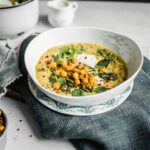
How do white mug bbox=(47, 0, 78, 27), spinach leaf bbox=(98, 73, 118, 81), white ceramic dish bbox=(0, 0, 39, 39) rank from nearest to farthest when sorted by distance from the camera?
spinach leaf bbox=(98, 73, 118, 81)
white ceramic dish bbox=(0, 0, 39, 39)
white mug bbox=(47, 0, 78, 27)

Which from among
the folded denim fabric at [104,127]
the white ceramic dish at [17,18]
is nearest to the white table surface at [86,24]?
the folded denim fabric at [104,127]

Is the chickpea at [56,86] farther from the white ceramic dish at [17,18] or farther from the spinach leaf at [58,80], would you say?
the white ceramic dish at [17,18]

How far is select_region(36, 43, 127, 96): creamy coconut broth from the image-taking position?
0.97 m

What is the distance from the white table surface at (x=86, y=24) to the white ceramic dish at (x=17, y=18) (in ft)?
0.45

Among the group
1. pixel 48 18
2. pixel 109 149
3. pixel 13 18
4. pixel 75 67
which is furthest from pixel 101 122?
pixel 48 18

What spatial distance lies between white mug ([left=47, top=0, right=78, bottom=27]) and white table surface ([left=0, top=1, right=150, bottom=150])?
0.14 ft

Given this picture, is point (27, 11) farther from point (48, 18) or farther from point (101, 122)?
point (101, 122)

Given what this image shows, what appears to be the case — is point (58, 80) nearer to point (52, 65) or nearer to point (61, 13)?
point (52, 65)

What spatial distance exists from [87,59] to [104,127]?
0.25 meters

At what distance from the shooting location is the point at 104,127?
2.98 ft

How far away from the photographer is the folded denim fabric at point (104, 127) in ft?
2.96

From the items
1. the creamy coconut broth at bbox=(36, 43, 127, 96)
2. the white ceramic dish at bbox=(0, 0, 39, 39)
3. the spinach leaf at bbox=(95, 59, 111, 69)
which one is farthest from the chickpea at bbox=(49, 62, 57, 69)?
the white ceramic dish at bbox=(0, 0, 39, 39)

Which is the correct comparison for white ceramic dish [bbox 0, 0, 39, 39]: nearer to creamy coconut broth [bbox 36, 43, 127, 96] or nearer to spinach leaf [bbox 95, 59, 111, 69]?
creamy coconut broth [bbox 36, 43, 127, 96]

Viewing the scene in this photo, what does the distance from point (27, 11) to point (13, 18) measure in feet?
0.16
